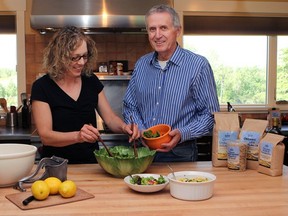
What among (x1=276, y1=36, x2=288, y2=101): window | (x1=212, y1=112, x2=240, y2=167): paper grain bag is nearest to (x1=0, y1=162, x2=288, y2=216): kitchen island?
(x1=212, y1=112, x2=240, y2=167): paper grain bag

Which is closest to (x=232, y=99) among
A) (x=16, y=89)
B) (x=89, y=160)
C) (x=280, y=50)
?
(x=280, y=50)

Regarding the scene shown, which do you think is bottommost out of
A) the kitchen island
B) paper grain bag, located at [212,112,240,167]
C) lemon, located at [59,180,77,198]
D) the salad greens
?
the kitchen island

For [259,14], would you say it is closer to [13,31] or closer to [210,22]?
[210,22]

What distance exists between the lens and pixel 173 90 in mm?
2260

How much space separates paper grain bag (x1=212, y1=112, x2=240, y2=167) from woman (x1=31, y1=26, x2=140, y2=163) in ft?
1.28

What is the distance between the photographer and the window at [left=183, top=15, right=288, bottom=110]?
4293mm

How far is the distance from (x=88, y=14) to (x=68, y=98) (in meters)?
1.53

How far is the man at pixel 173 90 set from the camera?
2.15 metres

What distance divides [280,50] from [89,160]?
290 cm

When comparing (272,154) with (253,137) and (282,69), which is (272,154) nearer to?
(253,137)

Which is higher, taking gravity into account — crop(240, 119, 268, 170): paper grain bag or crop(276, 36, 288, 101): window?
crop(276, 36, 288, 101): window

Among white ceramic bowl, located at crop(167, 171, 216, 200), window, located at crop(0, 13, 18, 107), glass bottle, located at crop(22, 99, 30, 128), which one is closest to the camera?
white ceramic bowl, located at crop(167, 171, 216, 200)

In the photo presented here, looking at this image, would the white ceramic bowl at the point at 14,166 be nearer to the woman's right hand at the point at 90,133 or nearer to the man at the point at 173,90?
→ the woman's right hand at the point at 90,133

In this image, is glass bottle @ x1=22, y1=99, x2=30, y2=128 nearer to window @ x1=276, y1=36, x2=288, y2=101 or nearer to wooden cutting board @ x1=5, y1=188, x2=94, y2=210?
wooden cutting board @ x1=5, y1=188, x2=94, y2=210
